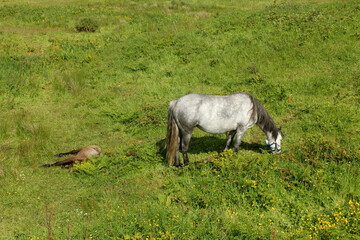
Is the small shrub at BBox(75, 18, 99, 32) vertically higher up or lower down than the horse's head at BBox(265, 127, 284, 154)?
higher up

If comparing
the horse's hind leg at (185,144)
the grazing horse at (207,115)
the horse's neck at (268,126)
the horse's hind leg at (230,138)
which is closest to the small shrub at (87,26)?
the grazing horse at (207,115)

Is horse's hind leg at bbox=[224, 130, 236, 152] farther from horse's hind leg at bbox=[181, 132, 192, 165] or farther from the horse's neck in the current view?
horse's hind leg at bbox=[181, 132, 192, 165]

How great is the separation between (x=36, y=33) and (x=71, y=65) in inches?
239

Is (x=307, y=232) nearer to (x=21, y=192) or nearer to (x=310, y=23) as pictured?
(x=21, y=192)

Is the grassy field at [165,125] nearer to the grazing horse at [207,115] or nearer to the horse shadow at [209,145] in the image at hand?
the horse shadow at [209,145]

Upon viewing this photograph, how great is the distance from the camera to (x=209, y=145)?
27.5 ft

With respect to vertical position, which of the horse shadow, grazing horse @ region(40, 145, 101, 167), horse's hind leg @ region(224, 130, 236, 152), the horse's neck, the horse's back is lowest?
grazing horse @ region(40, 145, 101, 167)

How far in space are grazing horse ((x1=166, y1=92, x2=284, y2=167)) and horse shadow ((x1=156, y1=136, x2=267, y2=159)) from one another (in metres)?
0.92

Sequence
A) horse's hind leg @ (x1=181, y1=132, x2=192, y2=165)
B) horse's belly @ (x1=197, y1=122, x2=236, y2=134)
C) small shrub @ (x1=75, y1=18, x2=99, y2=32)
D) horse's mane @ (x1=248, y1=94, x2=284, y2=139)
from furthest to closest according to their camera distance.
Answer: small shrub @ (x1=75, y1=18, x2=99, y2=32)
horse's mane @ (x1=248, y1=94, x2=284, y2=139)
horse's hind leg @ (x1=181, y1=132, x2=192, y2=165)
horse's belly @ (x1=197, y1=122, x2=236, y2=134)

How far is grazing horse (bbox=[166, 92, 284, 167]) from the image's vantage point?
6727 millimetres

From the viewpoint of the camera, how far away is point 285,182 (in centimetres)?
A: 579

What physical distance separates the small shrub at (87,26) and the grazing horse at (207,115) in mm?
14321

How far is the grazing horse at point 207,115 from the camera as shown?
6.73 m

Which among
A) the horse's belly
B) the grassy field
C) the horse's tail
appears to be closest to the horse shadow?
the grassy field
